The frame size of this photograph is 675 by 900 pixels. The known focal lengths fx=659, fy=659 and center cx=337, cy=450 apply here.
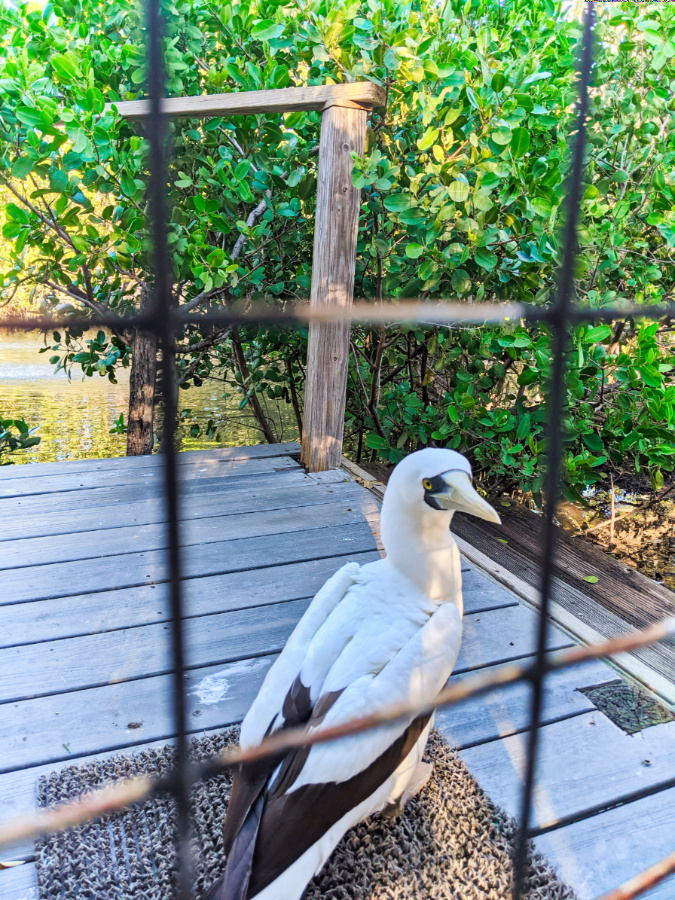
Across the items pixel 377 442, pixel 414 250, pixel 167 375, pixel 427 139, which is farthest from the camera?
pixel 377 442

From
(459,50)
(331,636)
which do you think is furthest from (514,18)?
(331,636)

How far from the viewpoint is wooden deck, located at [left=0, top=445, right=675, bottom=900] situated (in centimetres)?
115

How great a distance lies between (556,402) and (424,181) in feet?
6.61

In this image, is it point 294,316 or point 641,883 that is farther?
point 641,883

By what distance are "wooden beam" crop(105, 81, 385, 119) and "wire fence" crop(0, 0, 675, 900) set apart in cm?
189

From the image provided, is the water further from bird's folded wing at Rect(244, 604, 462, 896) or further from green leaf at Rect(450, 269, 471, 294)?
bird's folded wing at Rect(244, 604, 462, 896)

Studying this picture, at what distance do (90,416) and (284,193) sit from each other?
210 cm

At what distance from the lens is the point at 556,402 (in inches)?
21.3

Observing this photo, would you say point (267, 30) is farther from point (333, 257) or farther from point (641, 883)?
point (641, 883)

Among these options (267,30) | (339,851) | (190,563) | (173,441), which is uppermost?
(267,30)

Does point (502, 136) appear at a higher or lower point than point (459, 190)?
higher

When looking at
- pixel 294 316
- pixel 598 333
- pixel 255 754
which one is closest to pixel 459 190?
pixel 598 333

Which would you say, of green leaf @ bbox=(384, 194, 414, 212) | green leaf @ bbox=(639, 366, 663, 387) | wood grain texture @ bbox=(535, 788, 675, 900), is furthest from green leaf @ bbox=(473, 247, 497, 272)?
wood grain texture @ bbox=(535, 788, 675, 900)

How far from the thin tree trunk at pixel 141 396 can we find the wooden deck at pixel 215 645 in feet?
2.27
